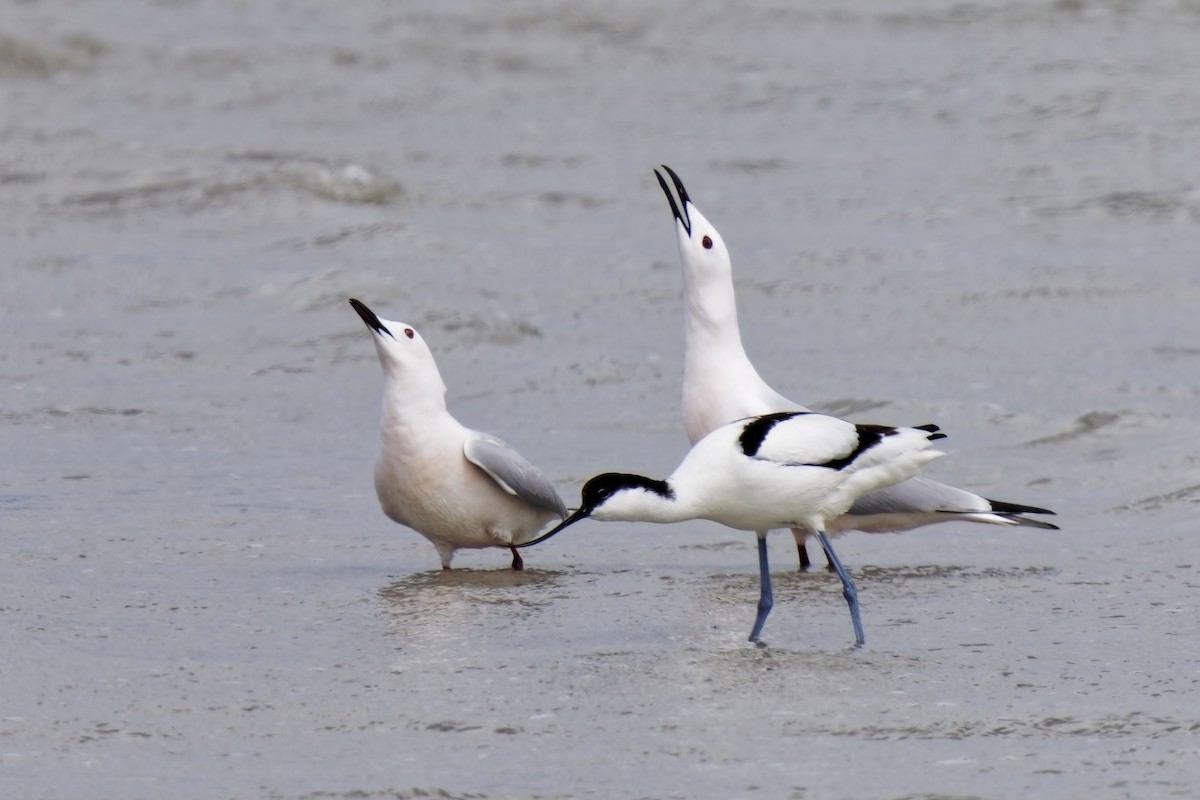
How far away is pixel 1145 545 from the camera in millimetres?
7102

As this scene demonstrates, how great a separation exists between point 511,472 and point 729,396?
897 millimetres

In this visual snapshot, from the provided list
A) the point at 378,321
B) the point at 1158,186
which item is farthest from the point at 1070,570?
the point at 1158,186

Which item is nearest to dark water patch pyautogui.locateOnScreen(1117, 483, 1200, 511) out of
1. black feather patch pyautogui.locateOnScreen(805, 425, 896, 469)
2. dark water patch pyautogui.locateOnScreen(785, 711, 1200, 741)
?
black feather patch pyautogui.locateOnScreen(805, 425, 896, 469)

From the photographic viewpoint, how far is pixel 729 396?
Result: 7.15 m

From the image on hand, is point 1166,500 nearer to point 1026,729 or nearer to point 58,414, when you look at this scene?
point 1026,729

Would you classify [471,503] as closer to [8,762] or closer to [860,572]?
[860,572]

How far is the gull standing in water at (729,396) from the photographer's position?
700 centimetres

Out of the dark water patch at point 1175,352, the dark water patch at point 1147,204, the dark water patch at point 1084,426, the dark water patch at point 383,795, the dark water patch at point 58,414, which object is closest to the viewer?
the dark water patch at point 383,795

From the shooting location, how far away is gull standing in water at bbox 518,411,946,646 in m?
5.21

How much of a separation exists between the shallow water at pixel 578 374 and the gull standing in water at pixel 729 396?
18cm

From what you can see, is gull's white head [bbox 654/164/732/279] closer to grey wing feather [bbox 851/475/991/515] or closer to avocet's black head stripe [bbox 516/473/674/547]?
grey wing feather [bbox 851/475/991/515]

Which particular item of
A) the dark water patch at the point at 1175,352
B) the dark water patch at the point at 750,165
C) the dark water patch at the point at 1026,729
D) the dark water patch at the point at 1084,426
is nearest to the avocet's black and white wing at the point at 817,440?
the dark water patch at the point at 1026,729

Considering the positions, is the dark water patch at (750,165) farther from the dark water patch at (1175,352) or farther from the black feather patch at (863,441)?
the black feather patch at (863,441)

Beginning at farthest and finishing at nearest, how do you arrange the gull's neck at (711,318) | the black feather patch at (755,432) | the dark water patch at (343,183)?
the dark water patch at (343,183) → the gull's neck at (711,318) → the black feather patch at (755,432)
